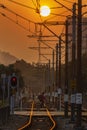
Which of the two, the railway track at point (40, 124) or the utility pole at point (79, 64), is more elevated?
the utility pole at point (79, 64)

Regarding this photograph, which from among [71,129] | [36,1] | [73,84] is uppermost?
[36,1]

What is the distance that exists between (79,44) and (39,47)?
146 ft

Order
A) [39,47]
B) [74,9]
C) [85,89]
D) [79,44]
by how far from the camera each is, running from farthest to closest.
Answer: [85,89] < [39,47] < [74,9] < [79,44]

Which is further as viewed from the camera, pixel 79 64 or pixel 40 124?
pixel 40 124

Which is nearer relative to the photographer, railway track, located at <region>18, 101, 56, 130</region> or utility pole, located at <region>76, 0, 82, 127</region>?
utility pole, located at <region>76, 0, 82, 127</region>

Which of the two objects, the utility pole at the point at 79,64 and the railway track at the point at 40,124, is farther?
the railway track at the point at 40,124

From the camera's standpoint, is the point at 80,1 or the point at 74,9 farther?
the point at 74,9

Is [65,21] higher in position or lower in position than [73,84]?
higher

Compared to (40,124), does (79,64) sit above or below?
above

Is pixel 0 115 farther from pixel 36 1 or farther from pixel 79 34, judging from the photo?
pixel 36 1

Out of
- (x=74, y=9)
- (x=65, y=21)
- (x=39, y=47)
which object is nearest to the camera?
(x=74, y=9)

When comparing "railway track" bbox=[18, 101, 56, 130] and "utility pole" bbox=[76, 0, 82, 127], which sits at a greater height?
"utility pole" bbox=[76, 0, 82, 127]

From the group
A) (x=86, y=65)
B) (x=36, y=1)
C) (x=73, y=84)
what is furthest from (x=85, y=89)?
(x=36, y=1)

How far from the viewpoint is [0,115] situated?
43.0m
